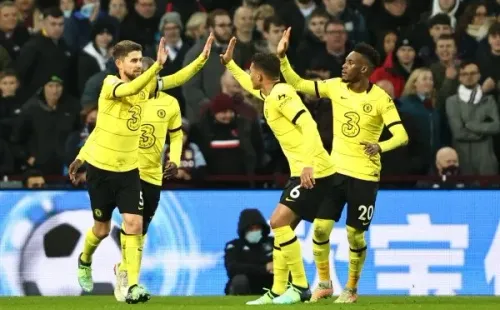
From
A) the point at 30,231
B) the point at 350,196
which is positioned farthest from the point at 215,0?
the point at 350,196

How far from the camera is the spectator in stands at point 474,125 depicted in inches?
861

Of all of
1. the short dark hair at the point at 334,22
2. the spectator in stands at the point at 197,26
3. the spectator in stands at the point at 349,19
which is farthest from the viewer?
the spectator in stands at the point at 349,19

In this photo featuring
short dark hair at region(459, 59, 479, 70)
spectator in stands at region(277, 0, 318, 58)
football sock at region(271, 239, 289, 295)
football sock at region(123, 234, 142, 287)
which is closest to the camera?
football sock at region(123, 234, 142, 287)

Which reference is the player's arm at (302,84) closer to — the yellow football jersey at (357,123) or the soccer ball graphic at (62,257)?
the yellow football jersey at (357,123)

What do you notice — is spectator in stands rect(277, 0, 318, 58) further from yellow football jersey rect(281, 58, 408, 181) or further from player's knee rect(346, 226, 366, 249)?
player's knee rect(346, 226, 366, 249)

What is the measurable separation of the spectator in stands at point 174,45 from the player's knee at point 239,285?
324cm

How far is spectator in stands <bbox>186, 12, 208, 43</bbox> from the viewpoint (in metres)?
23.8

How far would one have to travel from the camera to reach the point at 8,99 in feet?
75.0

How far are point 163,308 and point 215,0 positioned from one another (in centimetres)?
911

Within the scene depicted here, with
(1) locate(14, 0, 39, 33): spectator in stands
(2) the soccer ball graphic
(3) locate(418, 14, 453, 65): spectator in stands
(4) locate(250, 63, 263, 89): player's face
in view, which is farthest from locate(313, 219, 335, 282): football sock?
(1) locate(14, 0, 39, 33): spectator in stands

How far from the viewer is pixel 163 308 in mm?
16766

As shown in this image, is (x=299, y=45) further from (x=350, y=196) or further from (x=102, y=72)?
(x=350, y=196)

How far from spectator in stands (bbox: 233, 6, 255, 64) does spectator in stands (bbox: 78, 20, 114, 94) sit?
1842 mm

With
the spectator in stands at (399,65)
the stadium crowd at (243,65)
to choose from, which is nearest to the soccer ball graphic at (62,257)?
the stadium crowd at (243,65)
